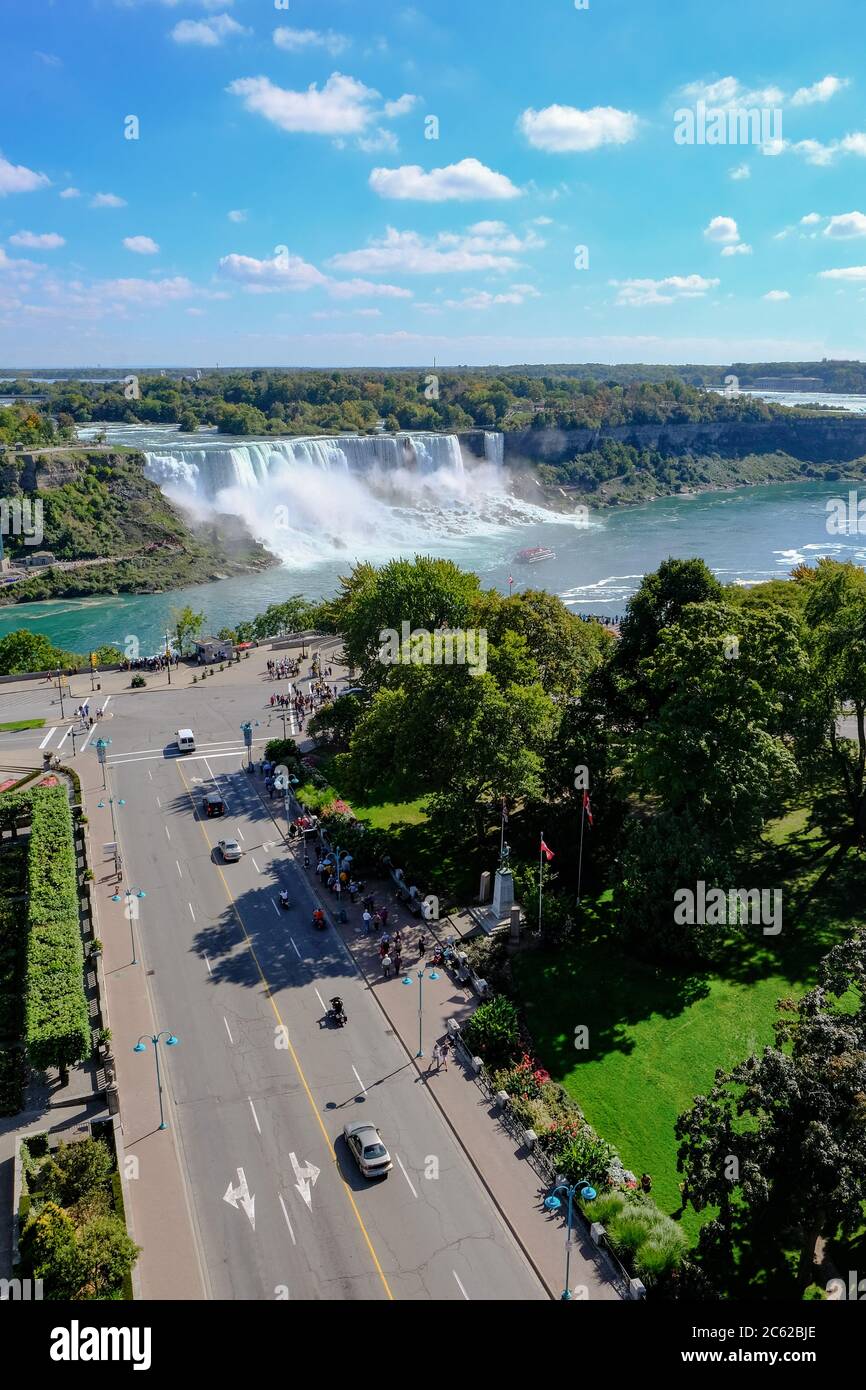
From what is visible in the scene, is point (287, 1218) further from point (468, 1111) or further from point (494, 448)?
point (494, 448)

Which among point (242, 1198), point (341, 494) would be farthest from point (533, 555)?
point (242, 1198)

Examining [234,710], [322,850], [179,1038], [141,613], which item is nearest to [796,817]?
[322,850]

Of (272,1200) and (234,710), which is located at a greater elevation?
(234,710)

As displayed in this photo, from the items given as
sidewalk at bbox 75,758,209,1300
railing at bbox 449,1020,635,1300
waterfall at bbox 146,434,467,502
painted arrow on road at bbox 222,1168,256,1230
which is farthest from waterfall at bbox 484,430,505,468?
painted arrow on road at bbox 222,1168,256,1230

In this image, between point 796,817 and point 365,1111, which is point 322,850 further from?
point 796,817

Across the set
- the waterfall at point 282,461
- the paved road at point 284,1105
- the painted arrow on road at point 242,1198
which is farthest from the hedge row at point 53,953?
the waterfall at point 282,461

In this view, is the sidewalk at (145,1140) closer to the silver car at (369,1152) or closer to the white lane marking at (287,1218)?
the white lane marking at (287,1218)

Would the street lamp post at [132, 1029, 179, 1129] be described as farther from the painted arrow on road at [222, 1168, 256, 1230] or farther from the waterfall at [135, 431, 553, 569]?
the waterfall at [135, 431, 553, 569]
